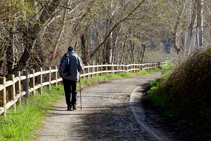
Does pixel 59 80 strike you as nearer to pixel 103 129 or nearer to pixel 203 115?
pixel 103 129

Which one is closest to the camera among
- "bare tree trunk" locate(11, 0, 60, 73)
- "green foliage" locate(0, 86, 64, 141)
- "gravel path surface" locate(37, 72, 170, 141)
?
"green foliage" locate(0, 86, 64, 141)

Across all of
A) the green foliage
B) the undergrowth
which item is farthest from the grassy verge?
the undergrowth

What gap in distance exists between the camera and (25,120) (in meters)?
6.63

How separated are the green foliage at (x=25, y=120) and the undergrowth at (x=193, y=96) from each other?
367cm

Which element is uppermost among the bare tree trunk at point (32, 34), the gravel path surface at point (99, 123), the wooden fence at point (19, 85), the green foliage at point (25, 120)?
the bare tree trunk at point (32, 34)

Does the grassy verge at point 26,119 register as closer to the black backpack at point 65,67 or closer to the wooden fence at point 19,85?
the wooden fence at point 19,85

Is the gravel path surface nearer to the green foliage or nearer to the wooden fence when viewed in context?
the green foliage

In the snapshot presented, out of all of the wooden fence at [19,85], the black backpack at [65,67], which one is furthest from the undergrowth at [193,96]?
the wooden fence at [19,85]

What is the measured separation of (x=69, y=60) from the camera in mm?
8891

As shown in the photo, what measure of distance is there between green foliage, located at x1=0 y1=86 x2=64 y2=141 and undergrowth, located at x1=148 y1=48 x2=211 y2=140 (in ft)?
12.0

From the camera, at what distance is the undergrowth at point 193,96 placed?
6.25 metres

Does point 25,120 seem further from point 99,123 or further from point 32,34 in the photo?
point 32,34

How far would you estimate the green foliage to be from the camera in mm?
5668

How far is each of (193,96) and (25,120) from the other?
426 centimetres
